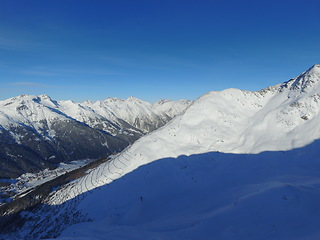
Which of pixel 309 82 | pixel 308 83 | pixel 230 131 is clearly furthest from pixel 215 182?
pixel 309 82

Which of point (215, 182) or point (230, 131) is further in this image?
point (230, 131)

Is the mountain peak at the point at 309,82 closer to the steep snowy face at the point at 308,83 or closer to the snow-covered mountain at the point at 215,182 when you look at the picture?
the steep snowy face at the point at 308,83

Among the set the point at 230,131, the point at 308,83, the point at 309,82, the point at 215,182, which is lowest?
the point at 215,182

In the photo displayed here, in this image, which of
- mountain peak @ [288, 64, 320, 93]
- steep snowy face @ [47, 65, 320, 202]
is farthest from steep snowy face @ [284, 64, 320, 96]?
steep snowy face @ [47, 65, 320, 202]

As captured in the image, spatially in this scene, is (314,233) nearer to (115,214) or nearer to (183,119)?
(115,214)

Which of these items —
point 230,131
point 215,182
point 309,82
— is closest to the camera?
point 215,182

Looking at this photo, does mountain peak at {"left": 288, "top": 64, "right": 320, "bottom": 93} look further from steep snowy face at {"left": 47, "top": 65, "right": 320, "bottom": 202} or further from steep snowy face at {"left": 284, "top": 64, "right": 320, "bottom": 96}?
steep snowy face at {"left": 47, "top": 65, "right": 320, "bottom": 202}

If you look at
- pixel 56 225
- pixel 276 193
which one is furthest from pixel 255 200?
pixel 56 225

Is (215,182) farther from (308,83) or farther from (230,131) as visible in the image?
(308,83)

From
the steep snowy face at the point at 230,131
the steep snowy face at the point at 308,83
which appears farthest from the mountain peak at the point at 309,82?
the steep snowy face at the point at 230,131
